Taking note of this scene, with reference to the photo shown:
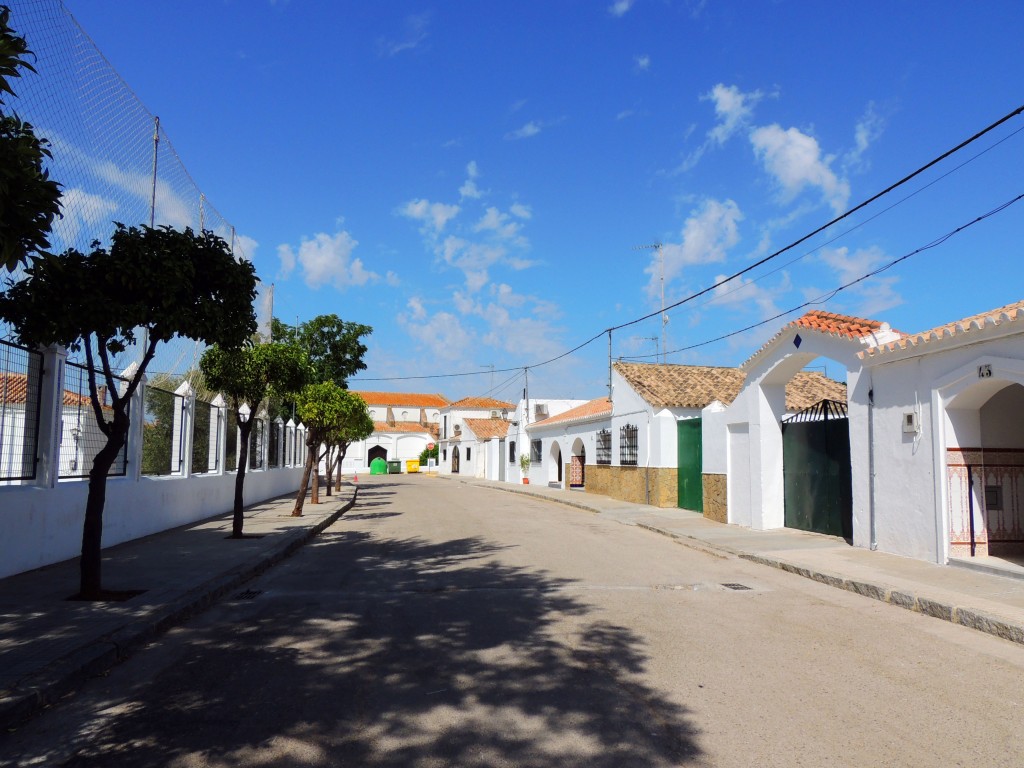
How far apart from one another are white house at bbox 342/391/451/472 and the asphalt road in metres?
62.0

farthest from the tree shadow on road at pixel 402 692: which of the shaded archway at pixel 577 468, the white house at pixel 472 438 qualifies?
the white house at pixel 472 438

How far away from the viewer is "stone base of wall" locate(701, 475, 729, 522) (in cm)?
1741

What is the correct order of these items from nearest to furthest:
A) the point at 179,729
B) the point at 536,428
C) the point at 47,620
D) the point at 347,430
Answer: the point at 179,729
the point at 47,620
the point at 347,430
the point at 536,428

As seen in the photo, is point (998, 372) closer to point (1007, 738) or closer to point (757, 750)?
point (1007, 738)

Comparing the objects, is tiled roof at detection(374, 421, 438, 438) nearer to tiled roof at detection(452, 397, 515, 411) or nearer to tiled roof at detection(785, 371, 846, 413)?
tiled roof at detection(452, 397, 515, 411)

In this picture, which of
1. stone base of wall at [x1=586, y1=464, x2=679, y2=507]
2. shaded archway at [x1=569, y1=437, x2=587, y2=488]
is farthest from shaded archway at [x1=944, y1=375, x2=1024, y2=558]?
shaded archway at [x1=569, y1=437, x2=587, y2=488]

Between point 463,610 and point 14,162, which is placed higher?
point 14,162

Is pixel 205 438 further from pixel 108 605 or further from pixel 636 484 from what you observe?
pixel 636 484

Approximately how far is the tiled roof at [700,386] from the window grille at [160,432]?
45.0 ft

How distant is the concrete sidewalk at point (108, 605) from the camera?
508 centimetres

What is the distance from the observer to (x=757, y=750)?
412 centimetres

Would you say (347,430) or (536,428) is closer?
(347,430)

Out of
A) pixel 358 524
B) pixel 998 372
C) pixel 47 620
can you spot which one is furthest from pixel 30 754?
pixel 358 524

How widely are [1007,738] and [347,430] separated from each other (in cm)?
1966
